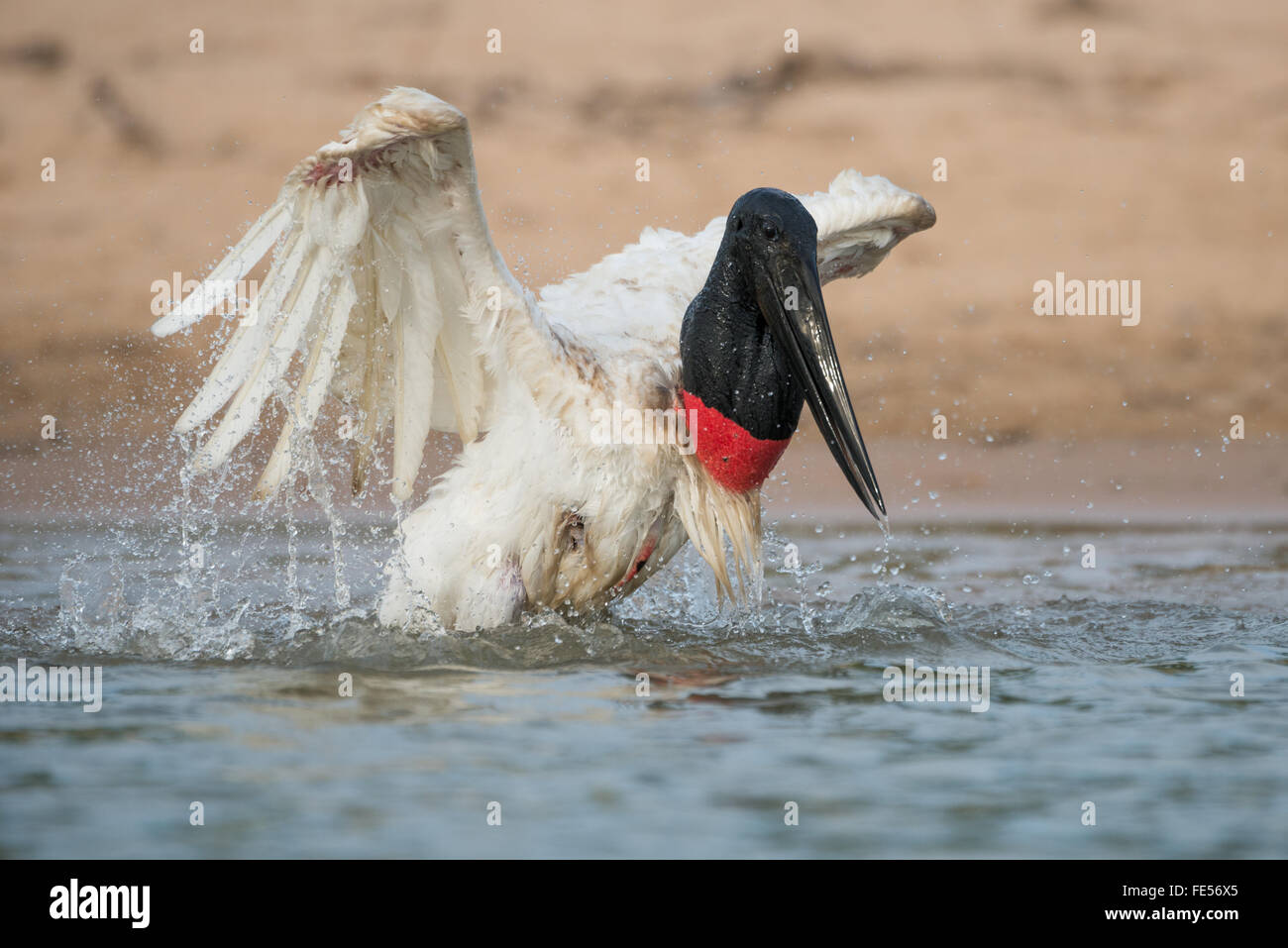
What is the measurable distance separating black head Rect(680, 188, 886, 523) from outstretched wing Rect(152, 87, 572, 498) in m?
0.61

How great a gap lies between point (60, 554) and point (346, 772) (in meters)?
6.50

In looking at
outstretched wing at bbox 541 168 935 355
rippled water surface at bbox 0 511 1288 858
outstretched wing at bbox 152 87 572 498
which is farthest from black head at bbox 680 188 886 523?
rippled water surface at bbox 0 511 1288 858

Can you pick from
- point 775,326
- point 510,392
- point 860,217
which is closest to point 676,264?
point 860,217

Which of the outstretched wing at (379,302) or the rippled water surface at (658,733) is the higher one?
the outstretched wing at (379,302)

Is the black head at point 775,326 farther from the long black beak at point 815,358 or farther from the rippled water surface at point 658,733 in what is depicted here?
the rippled water surface at point 658,733

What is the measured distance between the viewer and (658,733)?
405 centimetres

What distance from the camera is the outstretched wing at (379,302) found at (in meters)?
4.61

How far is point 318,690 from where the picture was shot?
4.50m

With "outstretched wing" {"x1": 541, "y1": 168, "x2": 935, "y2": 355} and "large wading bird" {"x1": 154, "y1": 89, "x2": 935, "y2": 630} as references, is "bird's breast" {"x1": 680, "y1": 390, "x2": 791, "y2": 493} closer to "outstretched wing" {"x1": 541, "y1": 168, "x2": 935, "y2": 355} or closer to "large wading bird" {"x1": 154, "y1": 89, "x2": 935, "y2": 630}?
"large wading bird" {"x1": 154, "y1": 89, "x2": 935, "y2": 630}

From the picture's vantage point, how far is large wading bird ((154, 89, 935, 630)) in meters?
4.84

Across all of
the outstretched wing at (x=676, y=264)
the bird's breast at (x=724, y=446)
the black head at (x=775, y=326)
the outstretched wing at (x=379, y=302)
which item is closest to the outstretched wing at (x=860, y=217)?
the outstretched wing at (x=676, y=264)

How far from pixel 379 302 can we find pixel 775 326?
4.70 ft

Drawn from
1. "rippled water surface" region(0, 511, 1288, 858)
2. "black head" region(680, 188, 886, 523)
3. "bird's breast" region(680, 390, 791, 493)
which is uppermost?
"black head" region(680, 188, 886, 523)
